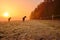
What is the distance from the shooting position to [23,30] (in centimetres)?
895

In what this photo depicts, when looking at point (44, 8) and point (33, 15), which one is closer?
point (44, 8)

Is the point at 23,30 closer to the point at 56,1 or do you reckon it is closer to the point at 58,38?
the point at 58,38

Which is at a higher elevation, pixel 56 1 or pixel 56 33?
pixel 56 1

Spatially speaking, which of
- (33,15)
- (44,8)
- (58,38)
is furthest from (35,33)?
(33,15)

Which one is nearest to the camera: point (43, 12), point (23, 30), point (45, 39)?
point (45, 39)

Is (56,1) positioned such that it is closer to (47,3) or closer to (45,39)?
(47,3)

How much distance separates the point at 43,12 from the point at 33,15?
9.58 feet

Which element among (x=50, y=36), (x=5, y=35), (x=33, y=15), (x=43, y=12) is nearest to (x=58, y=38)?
(x=50, y=36)

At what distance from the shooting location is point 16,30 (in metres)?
9.00

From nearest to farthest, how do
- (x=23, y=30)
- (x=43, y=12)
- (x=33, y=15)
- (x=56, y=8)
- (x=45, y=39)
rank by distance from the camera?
(x=45, y=39) → (x=23, y=30) → (x=56, y=8) → (x=43, y=12) → (x=33, y=15)

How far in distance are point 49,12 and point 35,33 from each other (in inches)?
440

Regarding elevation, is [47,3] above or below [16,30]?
above

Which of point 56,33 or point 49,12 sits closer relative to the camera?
point 56,33

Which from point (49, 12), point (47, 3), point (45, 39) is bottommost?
point (45, 39)
